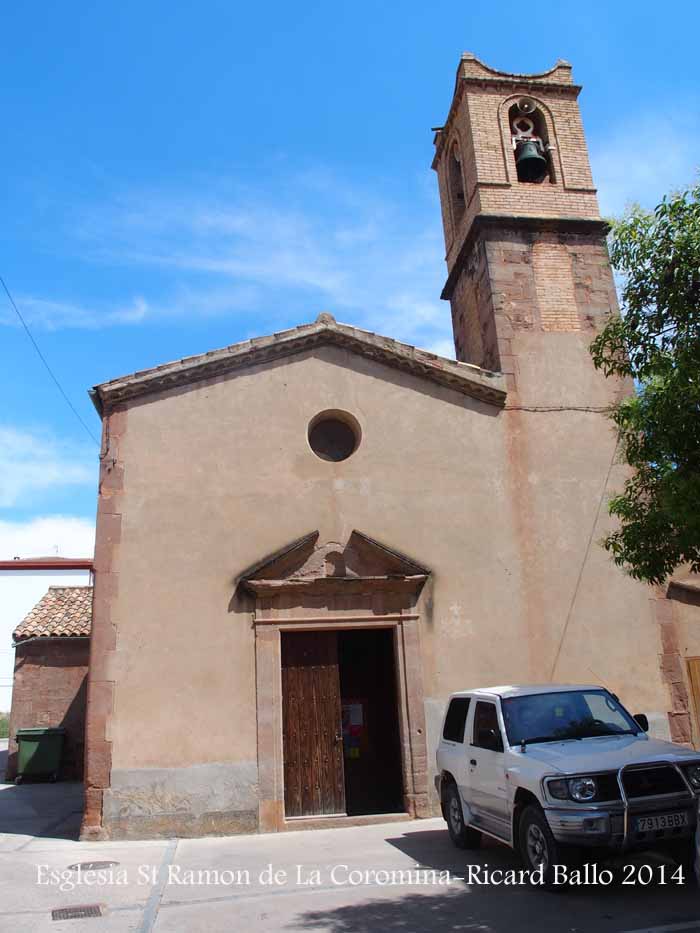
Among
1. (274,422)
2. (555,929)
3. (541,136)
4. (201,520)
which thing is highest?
(541,136)

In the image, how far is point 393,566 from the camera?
10781 mm

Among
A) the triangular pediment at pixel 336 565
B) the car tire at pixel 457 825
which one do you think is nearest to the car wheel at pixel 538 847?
the car tire at pixel 457 825

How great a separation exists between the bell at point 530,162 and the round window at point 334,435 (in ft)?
21.1

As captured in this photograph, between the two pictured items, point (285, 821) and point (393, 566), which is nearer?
point (285, 821)

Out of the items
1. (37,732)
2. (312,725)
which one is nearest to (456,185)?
(312,725)

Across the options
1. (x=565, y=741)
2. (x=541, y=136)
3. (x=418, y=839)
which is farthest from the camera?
(x=541, y=136)

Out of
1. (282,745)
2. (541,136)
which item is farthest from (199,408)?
(541,136)

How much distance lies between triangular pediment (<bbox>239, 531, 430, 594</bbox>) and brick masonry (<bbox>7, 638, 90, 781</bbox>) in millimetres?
8831

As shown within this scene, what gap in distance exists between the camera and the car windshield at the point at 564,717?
686 centimetres

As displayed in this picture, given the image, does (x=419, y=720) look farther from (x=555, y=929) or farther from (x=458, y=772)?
(x=555, y=929)

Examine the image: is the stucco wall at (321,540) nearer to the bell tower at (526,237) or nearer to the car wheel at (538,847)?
the bell tower at (526,237)

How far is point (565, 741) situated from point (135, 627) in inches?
228

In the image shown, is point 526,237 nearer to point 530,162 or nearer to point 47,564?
point 530,162

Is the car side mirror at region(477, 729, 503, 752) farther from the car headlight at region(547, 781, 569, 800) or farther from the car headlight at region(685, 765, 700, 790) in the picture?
the car headlight at region(685, 765, 700, 790)
